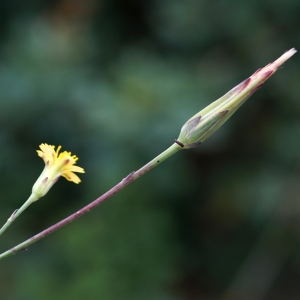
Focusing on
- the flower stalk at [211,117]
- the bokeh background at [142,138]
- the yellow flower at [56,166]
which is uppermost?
the bokeh background at [142,138]

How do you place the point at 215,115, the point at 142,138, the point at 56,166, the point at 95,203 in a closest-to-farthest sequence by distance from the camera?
1. the point at 95,203
2. the point at 215,115
3. the point at 56,166
4. the point at 142,138

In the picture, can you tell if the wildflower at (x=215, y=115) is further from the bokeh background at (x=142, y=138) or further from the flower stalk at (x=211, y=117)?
the bokeh background at (x=142, y=138)

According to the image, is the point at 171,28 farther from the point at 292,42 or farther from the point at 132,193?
the point at 132,193

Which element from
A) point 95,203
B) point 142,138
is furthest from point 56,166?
point 142,138

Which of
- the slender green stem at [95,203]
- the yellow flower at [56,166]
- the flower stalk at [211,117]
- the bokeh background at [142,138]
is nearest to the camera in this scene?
the slender green stem at [95,203]

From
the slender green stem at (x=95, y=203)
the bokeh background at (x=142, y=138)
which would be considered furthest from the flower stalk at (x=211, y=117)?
the bokeh background at (x=142, y=138)

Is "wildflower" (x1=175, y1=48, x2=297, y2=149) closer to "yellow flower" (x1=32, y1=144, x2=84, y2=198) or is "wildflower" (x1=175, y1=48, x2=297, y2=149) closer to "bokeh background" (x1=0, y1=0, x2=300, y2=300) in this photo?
"yellow flower" (x1=32, y1=144, x2=84, y2=198)

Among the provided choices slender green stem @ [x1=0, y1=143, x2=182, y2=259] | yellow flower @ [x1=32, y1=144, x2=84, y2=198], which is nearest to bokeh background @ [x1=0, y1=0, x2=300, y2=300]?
yellow flower @ [x1=32, y1=144, x2=84, y2=198]

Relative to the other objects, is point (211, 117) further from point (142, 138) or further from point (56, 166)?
point (142, 138)
